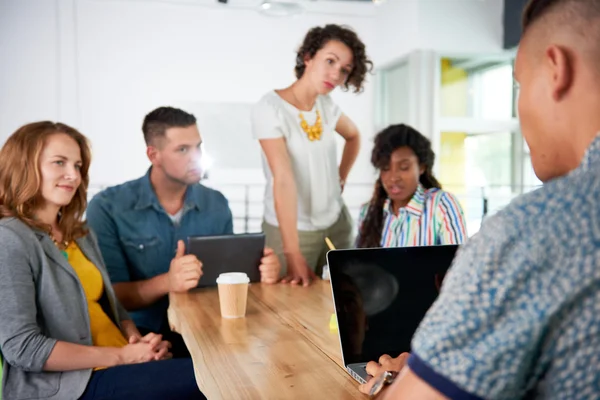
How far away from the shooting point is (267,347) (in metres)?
1.54

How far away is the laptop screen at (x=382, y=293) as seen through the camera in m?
1.32

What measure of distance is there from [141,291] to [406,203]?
4.63 feet

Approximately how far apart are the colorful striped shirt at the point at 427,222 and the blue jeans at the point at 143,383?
1417 millimetres

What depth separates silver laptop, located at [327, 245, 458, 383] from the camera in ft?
4.31

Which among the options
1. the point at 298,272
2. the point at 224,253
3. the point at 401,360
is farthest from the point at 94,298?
the point at 401,360

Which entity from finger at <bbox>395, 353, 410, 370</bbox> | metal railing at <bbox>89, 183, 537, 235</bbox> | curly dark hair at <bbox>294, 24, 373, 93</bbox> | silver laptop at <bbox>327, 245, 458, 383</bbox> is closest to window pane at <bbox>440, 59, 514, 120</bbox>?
curly dark hair at <bbox>294, 24, 373, 93</bbox>

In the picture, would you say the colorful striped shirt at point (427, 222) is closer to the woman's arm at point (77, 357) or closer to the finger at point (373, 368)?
the woman's arm at point (77, 357)

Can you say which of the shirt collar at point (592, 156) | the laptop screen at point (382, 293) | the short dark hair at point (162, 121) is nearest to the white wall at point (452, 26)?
the short dark hair at point (162, 121)

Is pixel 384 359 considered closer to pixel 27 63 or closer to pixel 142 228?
pixel 142 228

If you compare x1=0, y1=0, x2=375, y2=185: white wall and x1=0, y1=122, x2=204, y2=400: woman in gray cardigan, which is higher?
x1=0, y1=0, x2=375, y2=185: white wall

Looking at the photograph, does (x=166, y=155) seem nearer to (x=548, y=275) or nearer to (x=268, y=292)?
(x=268, y=292)

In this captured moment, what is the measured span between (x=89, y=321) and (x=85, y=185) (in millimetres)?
559

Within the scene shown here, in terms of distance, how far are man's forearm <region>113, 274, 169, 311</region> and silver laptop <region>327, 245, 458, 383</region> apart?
1312 millimetres

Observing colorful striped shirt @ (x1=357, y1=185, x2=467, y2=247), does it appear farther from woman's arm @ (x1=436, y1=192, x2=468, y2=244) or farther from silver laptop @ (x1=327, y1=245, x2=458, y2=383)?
silver laptop @ (x1=327, y1=245, x2=458, y2=383)
